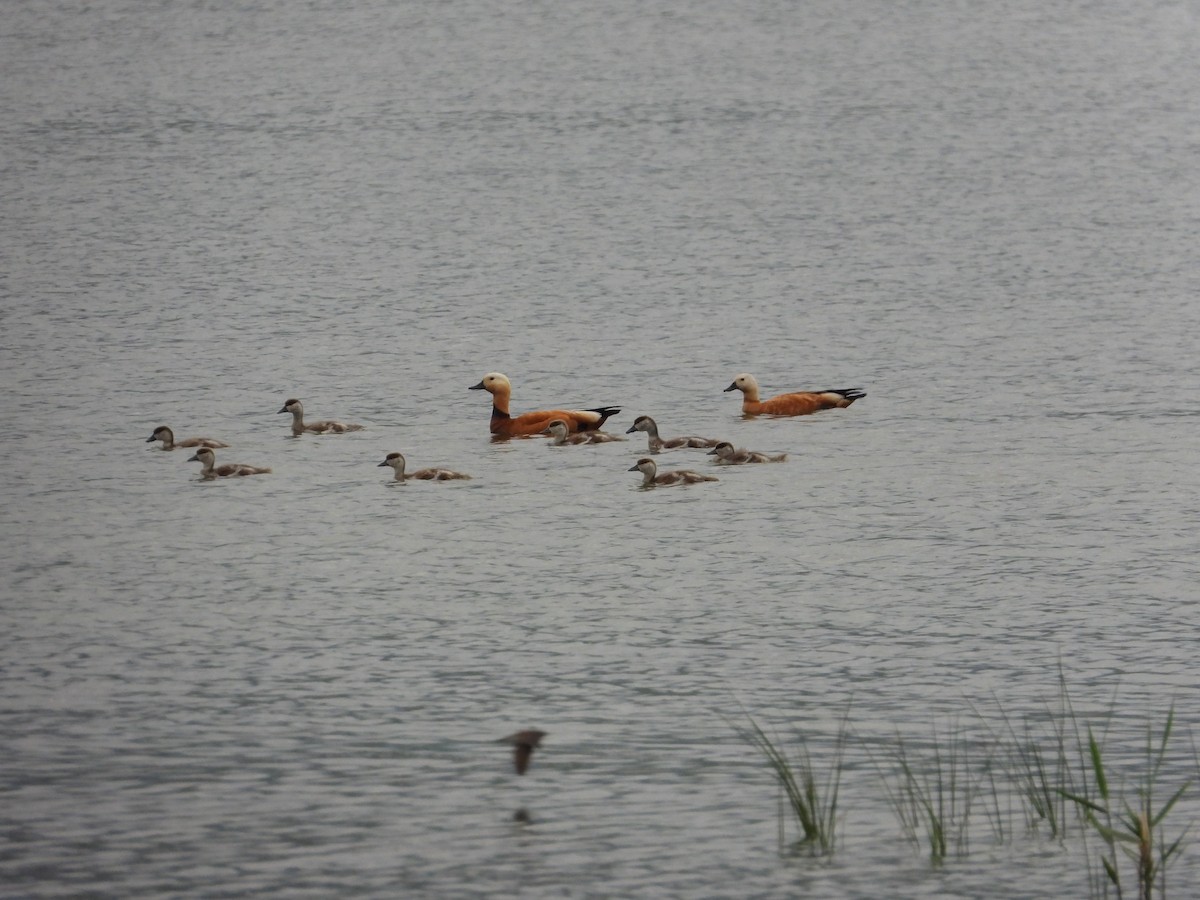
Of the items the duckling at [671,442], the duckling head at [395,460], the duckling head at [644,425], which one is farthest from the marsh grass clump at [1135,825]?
the duckling head at [644,425]

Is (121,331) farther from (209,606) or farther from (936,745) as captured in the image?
(936,745)

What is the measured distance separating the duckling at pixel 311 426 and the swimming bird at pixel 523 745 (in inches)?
481

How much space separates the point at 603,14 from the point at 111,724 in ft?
208

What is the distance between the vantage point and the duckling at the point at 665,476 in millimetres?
20781

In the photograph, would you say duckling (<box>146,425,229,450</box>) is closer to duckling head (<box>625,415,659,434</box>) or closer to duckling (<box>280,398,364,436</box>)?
duckling (<box>280,398,364,436</box>)

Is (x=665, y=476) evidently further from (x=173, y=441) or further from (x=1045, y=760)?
(x=1045, y=760)

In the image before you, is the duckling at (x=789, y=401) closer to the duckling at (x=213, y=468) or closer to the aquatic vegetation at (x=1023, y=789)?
the duckling at (x=213, y=468)

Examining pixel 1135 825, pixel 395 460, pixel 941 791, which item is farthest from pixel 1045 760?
pixel 395 460

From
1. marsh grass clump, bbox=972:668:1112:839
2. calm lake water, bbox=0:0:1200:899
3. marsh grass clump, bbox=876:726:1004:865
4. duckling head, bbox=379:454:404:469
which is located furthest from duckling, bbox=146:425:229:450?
marsh grass clump, bbox=876:726:1004:865

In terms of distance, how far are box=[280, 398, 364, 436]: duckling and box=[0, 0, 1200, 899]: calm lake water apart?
14 cm

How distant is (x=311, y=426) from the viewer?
24.0 meters

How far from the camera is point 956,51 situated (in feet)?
218

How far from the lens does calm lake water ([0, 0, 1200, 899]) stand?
11188mm

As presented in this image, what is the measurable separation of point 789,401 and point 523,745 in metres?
13.5
